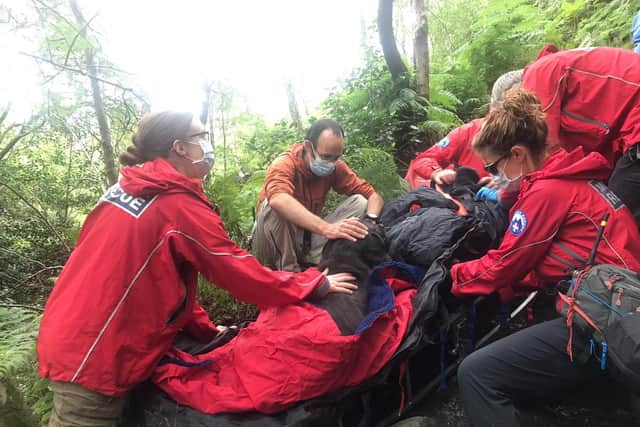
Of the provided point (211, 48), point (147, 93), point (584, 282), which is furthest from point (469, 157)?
point (147, 93)

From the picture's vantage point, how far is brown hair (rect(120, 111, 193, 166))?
2.25 m

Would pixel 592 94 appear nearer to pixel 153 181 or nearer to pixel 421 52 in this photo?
pixel 153 181

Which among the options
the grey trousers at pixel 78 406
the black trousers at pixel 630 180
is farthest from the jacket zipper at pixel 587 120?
the grey trousers at pixel 78 406

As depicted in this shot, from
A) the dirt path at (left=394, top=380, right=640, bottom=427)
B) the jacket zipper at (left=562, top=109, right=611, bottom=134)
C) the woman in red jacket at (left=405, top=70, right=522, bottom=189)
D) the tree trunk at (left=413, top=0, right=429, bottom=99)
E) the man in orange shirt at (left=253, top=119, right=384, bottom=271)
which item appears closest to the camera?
the dirt path at (left=394, top=380, right=640, bottom=427)

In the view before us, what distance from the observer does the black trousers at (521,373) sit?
1948 mm

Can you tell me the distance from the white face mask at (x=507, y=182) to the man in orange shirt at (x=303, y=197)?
1.05 meters

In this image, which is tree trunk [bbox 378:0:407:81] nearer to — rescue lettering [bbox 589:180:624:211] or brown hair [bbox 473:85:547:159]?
brown hair [bbox 473:85:547:159]

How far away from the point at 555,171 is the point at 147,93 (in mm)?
6934

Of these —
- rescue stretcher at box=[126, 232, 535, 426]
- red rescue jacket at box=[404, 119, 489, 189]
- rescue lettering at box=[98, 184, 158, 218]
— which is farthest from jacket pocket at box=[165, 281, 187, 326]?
red rescue jacket at box=[404, 119, 489, 189]

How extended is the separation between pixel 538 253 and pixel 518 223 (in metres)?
0.19

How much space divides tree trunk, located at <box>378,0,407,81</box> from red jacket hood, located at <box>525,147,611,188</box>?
15.2ft

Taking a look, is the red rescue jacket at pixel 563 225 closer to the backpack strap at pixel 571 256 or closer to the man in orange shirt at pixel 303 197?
the backpack strap at pixel 571 256

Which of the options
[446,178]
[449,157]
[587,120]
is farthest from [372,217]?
[587,120]

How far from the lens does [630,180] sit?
2580 millimetres
